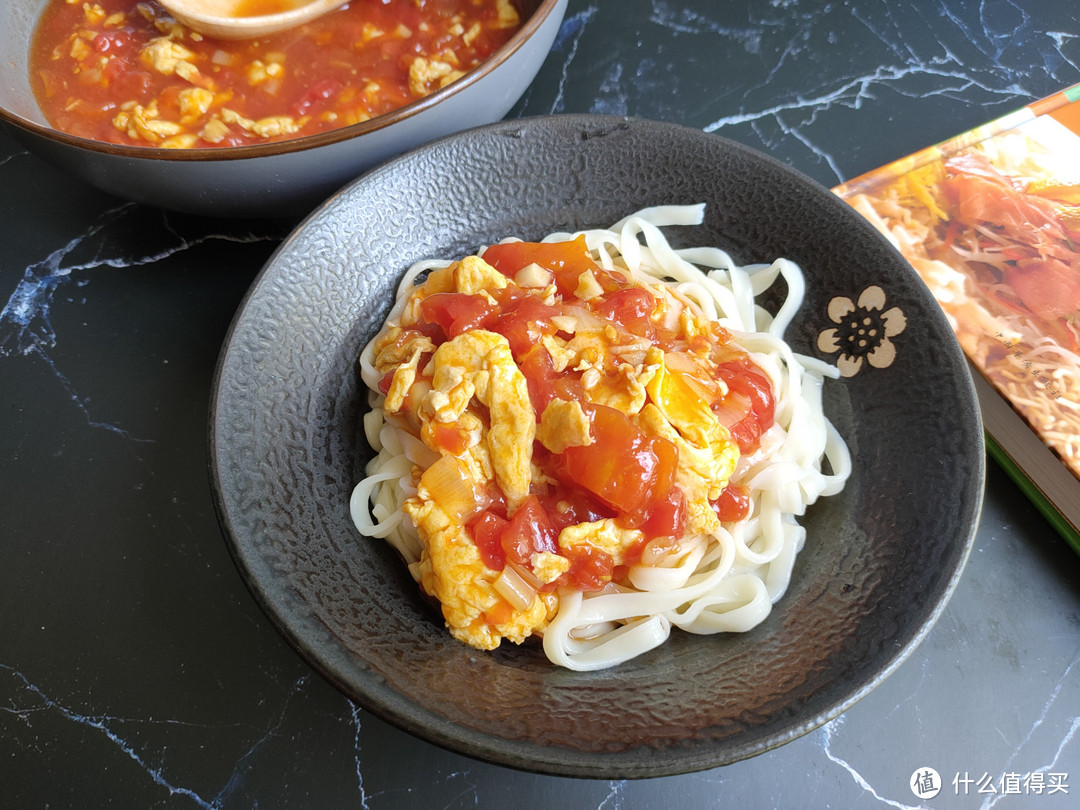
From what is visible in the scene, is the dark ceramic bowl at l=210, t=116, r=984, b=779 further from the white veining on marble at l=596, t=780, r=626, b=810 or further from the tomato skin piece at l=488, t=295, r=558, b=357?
the tomato skin piece at l=488, t=295, r=558, b=357

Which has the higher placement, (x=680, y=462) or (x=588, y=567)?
(x=680, y=462)

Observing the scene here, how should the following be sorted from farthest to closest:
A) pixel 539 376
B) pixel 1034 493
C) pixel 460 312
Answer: pixel 1034 493, pixel 460 312, pixel 539 376

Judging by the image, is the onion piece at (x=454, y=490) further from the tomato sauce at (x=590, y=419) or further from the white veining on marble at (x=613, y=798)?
the white veining on marble at (x=613, y=798)

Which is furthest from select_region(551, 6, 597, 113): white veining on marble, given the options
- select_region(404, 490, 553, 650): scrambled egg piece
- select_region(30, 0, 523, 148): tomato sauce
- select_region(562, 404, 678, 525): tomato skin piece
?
select_region(404, 490, 553, 650): scrambled egg piece

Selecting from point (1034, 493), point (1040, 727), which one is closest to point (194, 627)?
point (1040, 727)

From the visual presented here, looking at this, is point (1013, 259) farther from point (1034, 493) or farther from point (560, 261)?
point (560, 261)

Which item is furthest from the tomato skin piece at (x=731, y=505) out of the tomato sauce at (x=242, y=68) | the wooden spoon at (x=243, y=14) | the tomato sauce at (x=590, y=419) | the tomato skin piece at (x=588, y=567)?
the wooden spoon at (x=243, y=14)

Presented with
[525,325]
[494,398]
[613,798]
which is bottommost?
[613,798]
